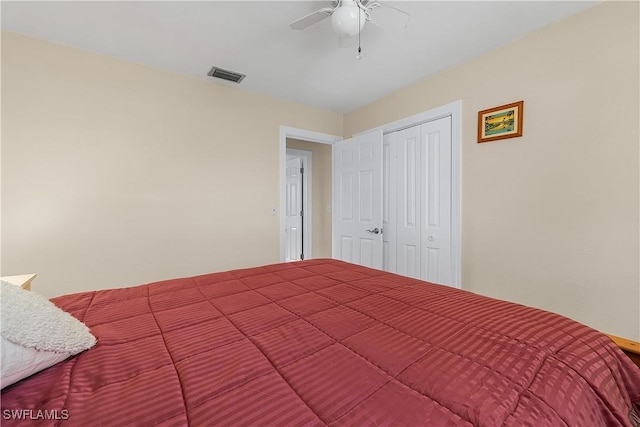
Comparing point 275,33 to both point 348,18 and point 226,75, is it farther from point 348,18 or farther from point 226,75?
point 226,75

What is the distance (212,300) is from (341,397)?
840 mm

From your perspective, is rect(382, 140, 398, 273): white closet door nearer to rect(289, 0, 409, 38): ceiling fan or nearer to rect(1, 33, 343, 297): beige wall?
rect(1, 33, 343, 297): beige wall

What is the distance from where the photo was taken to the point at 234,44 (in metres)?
2.09

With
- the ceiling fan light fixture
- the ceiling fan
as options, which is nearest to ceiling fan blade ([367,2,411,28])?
the ceiling fan

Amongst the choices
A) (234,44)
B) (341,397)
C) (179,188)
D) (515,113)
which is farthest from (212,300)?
(515,113)

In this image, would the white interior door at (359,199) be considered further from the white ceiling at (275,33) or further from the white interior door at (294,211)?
the white interior door at (294,211)

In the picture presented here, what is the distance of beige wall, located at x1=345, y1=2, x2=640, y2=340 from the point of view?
158 cm

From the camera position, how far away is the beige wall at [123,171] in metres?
1.98

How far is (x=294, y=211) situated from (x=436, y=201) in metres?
2.87

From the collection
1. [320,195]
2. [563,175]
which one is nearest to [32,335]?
[563,175]

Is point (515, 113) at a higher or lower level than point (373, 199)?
higher

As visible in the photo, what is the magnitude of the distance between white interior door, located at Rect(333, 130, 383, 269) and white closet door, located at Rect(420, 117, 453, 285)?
1.63ft

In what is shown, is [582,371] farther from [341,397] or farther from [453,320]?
[341,397]

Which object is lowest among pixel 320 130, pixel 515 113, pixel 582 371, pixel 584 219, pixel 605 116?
pixel 582 371
